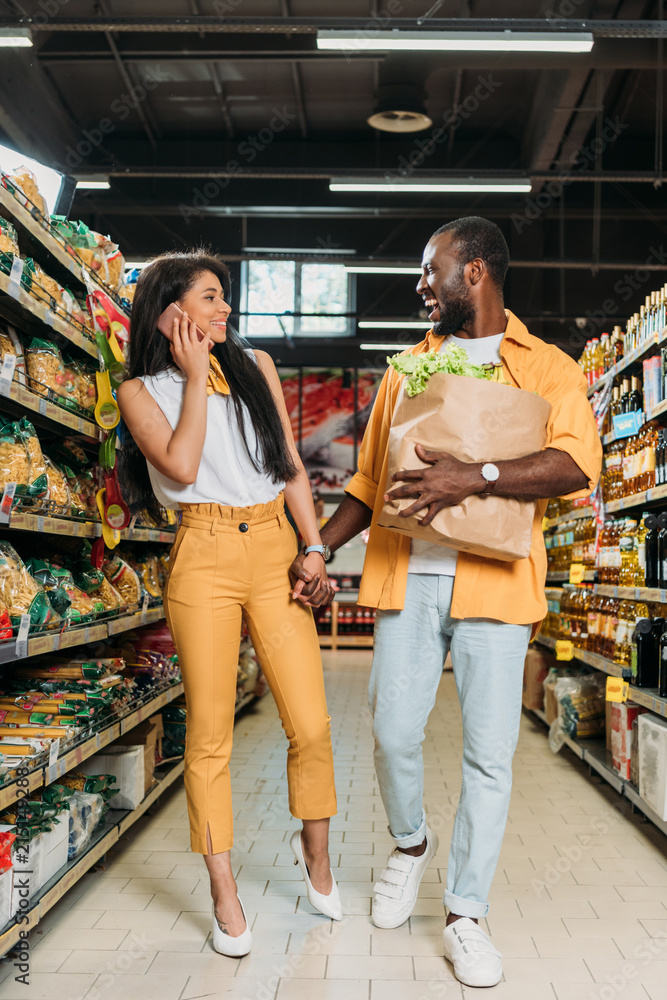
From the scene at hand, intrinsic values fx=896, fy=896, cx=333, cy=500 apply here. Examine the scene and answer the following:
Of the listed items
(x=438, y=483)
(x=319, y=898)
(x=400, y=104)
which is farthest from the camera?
(x=400, y=104)

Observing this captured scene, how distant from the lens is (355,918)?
8.31ft

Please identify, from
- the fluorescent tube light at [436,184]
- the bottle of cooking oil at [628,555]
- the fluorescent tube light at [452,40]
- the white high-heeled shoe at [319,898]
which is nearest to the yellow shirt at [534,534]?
the white high-heeled shoe at [319,898]

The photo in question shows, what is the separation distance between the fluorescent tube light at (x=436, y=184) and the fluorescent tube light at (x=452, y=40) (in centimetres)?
226

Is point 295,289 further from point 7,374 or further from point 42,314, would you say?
point 7,374

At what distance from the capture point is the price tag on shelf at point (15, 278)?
7.70ft

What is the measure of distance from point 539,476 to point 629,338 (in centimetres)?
243

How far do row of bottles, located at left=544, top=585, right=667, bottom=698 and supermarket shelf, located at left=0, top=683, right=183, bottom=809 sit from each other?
6.28 ft

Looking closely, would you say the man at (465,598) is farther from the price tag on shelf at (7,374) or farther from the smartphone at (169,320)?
the price tag on shelf at (7,374)

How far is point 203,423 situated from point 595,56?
22.5 feet

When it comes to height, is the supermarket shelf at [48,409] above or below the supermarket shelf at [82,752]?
above

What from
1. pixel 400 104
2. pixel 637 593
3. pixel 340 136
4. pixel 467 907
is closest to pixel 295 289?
pixel 340 136

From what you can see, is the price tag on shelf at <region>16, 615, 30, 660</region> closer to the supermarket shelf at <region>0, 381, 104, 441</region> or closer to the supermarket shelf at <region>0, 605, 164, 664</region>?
the supermarket shelf at <region>0, 605, 164, 664</region>

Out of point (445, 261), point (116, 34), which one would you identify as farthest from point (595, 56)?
point (445, 261)

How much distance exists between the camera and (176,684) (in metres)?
3.94
